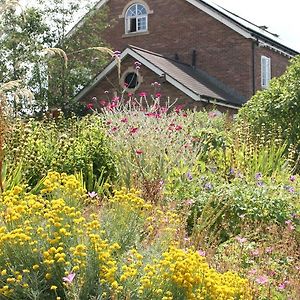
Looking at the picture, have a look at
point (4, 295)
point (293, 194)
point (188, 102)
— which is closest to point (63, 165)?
point (293, 194)

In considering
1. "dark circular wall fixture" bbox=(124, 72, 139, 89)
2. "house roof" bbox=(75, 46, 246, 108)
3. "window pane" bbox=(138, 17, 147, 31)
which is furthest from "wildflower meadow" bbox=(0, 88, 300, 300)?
"window pane" bbox=(138, 17, 147, 31)

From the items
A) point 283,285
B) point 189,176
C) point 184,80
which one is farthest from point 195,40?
point 283,285

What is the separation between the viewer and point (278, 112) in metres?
14.7

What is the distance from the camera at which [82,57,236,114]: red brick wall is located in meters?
25.9

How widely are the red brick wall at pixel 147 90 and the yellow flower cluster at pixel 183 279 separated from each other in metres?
21.2

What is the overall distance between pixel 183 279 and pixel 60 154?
5.20 m

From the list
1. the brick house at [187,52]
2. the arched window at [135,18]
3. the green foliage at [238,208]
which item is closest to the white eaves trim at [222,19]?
the brick house at [187,52]

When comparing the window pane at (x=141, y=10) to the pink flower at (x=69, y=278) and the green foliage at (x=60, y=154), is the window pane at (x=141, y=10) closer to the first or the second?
the green foliage at (x=60, y=154)

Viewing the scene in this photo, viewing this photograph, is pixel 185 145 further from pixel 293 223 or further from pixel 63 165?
pixel 293 223

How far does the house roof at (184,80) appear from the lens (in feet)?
85.8

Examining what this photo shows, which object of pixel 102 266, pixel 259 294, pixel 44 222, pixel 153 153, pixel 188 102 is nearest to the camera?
pixel 102 266

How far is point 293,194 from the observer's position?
811cm

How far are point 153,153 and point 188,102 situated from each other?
51.1ft

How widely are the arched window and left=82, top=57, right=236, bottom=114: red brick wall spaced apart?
241 inches
